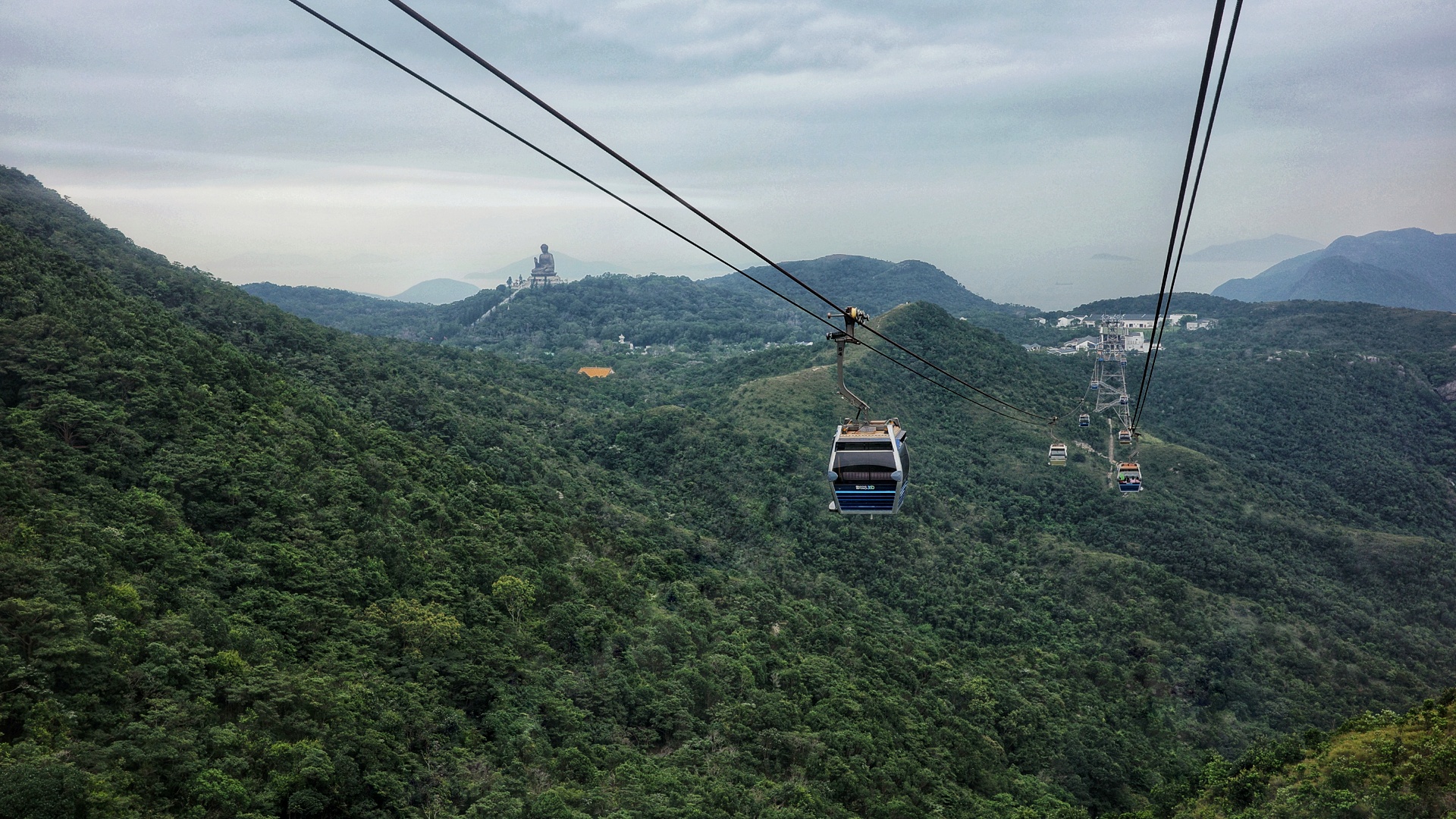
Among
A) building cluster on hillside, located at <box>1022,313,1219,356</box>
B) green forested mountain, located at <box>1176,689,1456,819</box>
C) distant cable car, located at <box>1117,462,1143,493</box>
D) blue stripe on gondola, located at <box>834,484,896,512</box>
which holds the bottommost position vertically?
green forested mountain, located at <box>1176,689,1456,819</box>

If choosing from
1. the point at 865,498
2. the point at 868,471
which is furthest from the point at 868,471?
the point at 865,498

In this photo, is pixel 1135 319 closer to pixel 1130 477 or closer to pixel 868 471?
pixel 1130 477

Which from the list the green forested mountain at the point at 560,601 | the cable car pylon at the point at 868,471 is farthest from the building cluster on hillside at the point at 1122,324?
the cable car pylon at the point at 868,471

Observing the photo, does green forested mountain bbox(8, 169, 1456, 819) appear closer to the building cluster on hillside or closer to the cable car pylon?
the cable car pylon

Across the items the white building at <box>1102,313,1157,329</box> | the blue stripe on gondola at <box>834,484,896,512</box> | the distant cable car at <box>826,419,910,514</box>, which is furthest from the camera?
the white building at <box>1102,313,1157,329</box>

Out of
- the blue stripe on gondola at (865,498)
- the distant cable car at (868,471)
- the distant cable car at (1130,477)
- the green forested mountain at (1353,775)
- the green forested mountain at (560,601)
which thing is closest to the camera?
the distant cable car at (868,471)

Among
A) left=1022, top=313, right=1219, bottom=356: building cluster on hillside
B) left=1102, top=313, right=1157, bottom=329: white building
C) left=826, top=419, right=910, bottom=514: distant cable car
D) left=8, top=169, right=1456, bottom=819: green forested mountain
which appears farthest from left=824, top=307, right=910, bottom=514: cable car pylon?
left=1102, top=313, right=1157, bottom=329: white building

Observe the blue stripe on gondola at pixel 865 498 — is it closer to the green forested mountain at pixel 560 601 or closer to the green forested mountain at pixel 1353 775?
the green forested mountain at pixel 560 601
